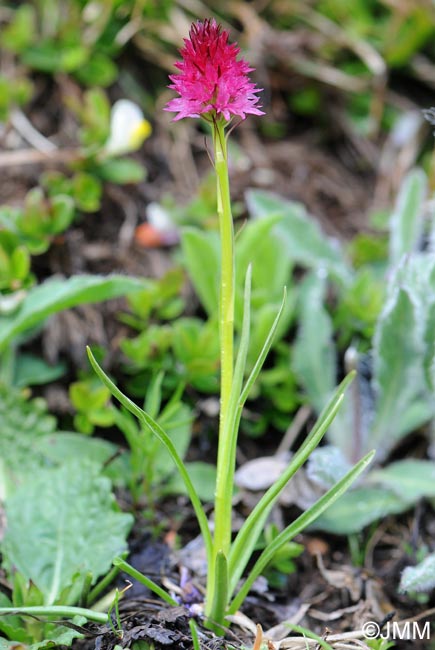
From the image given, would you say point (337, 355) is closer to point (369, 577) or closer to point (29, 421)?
point (369, 577)

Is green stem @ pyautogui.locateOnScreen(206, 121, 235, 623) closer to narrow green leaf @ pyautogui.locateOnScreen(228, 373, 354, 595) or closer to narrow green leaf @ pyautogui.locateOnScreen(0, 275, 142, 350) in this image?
narrow green leaf @ pyautogui.locateOnScreen(228, 373, 354, 595)

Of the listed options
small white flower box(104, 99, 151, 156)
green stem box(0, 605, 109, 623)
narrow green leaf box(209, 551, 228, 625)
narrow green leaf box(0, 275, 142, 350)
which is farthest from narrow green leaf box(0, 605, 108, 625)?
small white flower box(104, 99, 151, 156)

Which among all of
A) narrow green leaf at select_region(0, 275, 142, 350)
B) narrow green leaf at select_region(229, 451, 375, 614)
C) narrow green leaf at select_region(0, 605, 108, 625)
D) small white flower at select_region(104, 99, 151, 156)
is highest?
small white flower at select_region(104, 99, 151, 156)

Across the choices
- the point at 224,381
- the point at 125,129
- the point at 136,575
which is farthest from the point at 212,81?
the point at 125,129

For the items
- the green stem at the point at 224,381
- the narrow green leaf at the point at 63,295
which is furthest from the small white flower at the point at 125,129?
the green stem at the point at 224,381

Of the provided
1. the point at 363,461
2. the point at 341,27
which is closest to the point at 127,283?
the point at 363,461

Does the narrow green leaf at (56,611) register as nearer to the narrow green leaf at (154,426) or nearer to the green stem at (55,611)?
the green stem at (55,611)

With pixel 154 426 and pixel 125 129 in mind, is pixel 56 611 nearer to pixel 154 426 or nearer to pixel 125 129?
pixel 154 426
